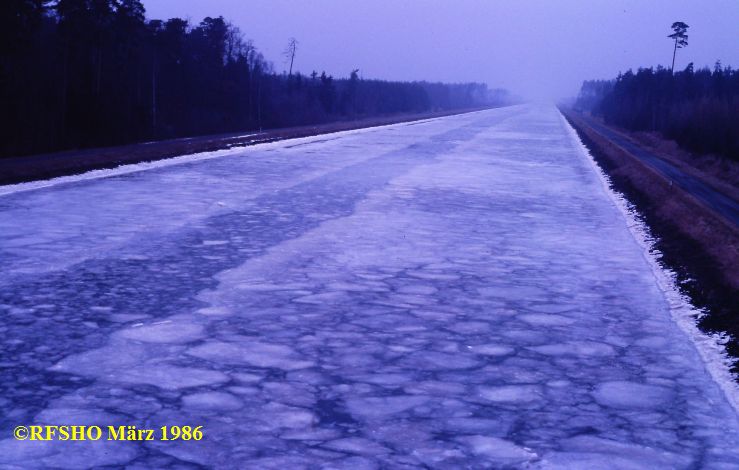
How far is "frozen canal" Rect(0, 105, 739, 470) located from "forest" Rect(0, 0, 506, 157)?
1175 inches

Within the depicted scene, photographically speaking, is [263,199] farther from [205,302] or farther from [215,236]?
[205,302]

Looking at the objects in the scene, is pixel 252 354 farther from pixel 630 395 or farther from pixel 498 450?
pixel 630 395

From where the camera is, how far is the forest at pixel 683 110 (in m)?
37.7

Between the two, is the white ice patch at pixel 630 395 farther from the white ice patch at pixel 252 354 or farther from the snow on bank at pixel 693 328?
the white ice patch at pixel 252 354

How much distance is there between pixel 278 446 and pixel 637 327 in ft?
12.7

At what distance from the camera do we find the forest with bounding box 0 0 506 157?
41.3 metres

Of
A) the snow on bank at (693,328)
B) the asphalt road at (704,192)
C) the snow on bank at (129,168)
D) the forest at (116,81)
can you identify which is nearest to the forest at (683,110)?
the asphalt road at (704,192)

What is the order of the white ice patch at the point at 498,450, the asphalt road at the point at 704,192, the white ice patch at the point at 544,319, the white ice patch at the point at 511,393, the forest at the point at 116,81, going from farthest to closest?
the forest at the point at 116,81 < the asphalt road at the point at 704,192 < the white ice patch at the point at 544,319 < the white ice patch at the point at 511,393 < the white ice patch at the point at 498,450

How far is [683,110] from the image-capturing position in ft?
166

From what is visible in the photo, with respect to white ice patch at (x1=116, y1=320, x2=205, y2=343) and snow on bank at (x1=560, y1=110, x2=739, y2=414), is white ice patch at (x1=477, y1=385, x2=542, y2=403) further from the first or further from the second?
white ice patch at (x1=116, y1=320, x2=205, y2=343)

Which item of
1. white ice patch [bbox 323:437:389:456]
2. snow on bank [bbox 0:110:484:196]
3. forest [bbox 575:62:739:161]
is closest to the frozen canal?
white ice patch [bbox 323:437:389:456]

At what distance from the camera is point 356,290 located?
24.8 feet

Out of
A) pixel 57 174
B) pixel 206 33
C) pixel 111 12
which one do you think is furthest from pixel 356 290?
pixel 206 33

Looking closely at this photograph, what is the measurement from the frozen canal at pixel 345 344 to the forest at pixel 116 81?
29.8m
